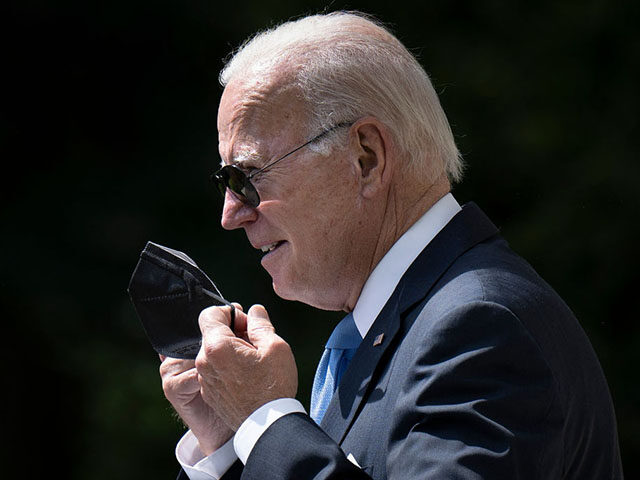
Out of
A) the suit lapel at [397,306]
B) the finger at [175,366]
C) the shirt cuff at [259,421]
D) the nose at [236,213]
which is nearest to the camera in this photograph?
the shirt cuff at [259,421]

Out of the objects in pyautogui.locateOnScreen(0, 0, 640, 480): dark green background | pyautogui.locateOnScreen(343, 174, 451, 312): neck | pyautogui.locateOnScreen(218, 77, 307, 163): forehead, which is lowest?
pyautogui.locateOnScreen(0, 0, 640, 480): dark green background

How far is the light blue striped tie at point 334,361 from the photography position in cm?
188

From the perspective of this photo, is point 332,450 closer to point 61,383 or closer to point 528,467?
point 528,467

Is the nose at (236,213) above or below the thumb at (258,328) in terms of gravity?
above

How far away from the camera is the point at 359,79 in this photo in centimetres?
185

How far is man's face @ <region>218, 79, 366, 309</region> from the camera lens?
72.7 inches

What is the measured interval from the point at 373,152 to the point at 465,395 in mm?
605

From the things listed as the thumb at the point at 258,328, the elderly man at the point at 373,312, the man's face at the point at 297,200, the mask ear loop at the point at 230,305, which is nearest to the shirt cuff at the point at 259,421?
the elderly man at the point at 373,312

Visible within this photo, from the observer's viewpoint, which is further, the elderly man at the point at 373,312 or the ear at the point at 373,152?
the ear at the point at 373,152

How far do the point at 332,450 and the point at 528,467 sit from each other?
28 cm

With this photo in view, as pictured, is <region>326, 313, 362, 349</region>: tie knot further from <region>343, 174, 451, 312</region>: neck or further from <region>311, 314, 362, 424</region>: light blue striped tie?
<region>343, 174, 451, 312</region>: neck

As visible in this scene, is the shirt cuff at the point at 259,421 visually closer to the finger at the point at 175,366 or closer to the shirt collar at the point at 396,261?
the shirt collar at the point at 396,261

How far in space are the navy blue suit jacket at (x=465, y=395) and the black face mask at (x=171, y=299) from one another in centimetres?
36

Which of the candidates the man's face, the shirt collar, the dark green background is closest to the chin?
the man's face
